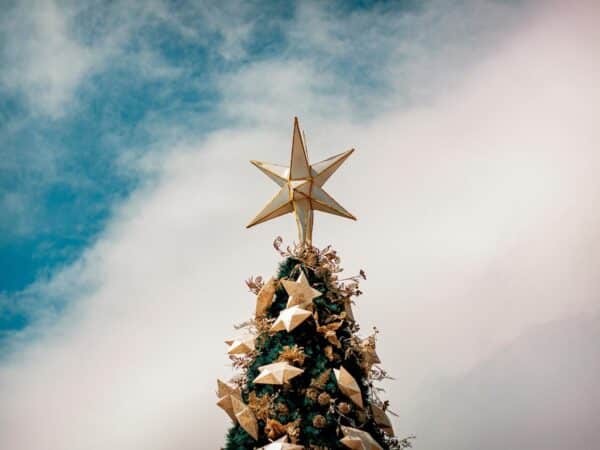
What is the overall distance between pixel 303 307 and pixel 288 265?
4.47 ft

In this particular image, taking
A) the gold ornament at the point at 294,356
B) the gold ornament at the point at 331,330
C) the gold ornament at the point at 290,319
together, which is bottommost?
the gold ornament at the point at 294,356

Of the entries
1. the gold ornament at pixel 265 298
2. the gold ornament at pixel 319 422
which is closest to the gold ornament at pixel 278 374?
the gold ornament at pixel 319 422

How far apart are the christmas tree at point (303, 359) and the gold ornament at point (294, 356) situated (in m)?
0.02

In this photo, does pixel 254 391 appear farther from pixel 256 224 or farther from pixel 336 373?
pixel 256 224

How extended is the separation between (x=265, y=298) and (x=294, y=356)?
1600 millimetres

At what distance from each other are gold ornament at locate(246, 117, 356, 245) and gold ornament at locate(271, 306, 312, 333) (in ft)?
7.71

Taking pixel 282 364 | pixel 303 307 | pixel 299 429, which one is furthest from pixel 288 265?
pixel 299 429

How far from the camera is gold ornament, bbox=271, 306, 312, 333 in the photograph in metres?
10.3

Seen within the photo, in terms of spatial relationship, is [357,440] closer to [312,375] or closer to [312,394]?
[312,394]

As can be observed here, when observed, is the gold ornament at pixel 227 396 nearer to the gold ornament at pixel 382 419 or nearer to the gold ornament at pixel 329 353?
the gold ornament at pixel 329 353

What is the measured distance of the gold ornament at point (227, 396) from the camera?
10.2m

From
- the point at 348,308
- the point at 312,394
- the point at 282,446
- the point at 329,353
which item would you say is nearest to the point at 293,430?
the point at 282,446

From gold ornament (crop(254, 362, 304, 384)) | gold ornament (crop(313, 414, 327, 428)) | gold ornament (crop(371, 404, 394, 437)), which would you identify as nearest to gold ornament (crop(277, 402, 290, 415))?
gold ornament (crop(254, 362, 304, 384))

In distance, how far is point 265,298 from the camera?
36.7ft
